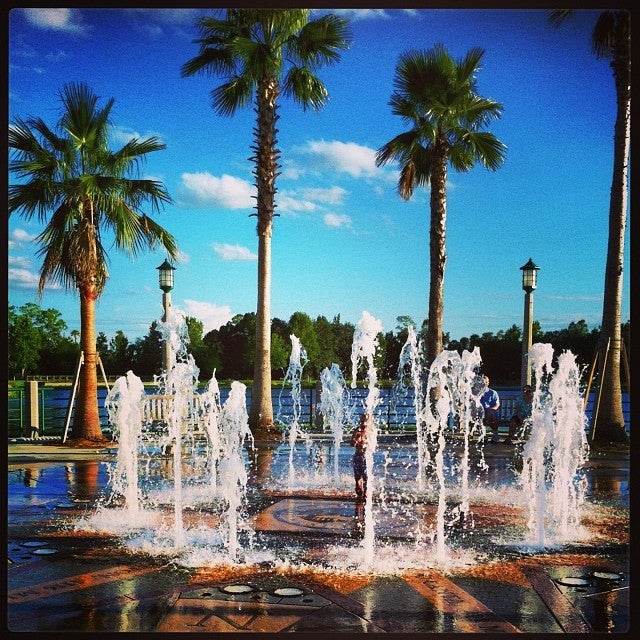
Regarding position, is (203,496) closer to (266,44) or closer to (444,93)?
(266,44)

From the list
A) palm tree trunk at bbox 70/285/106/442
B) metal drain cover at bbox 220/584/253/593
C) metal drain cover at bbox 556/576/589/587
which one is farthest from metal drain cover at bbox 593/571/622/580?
palm tree trunk at bbox 70/285/106/442

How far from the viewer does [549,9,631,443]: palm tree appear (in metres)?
9.81

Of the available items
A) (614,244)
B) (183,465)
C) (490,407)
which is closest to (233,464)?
(183,465)

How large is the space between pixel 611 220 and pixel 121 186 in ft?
22.3

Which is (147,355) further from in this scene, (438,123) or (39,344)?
(438,123)

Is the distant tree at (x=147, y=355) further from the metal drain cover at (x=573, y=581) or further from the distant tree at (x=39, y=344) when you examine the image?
the metal drain cover at (x=573, y=581)

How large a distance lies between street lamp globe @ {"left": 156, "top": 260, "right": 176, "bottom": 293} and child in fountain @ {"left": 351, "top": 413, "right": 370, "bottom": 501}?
206 inches

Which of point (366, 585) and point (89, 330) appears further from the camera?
point (89, 330)

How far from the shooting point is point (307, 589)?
4066 mm

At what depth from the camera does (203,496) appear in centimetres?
676

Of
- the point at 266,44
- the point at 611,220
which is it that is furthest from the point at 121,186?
the point at 611,220

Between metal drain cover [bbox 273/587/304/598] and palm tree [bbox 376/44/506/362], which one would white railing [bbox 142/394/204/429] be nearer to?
palm tree [bbox 376/44/506/362]

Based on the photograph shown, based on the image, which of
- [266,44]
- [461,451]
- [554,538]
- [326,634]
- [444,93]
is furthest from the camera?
[444,93]

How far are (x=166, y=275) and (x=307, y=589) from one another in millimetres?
7336
